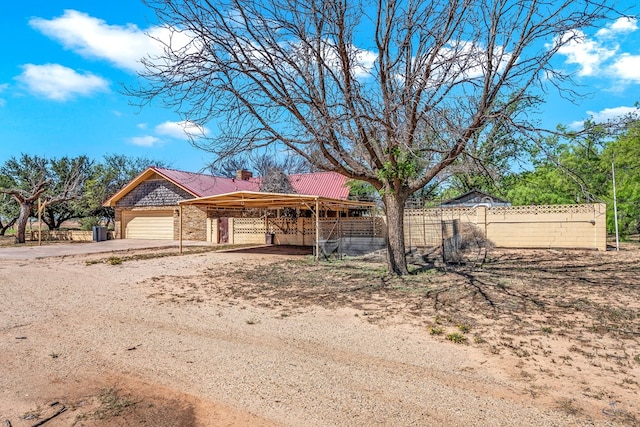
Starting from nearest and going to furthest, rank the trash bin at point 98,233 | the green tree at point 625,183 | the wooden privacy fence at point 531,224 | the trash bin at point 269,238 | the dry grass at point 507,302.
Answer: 1. the dry grass at point 507,302
2. the wooden privacy fence at point 531,224
3. the green tree at point 625,183
4. the trash bin at point 269,238
5. the trash bin at point 98,233

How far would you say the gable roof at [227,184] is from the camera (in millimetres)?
22641

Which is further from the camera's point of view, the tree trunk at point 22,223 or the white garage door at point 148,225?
the white garage door at point 148,225

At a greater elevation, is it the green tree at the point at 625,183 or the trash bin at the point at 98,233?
the green tree at the point at 625,183

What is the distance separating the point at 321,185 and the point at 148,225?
444 inches

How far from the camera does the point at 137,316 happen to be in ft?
18.8

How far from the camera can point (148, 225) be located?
23.8 m

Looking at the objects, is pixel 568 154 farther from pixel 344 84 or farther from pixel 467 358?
pixel 467 358

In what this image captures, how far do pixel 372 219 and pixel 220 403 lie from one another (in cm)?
1540

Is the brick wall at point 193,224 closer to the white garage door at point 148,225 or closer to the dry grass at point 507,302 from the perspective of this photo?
the white garage door at point 148,225

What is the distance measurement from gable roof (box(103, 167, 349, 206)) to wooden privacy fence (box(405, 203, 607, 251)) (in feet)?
21.0

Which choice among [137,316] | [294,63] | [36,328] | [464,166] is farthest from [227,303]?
[464,166]

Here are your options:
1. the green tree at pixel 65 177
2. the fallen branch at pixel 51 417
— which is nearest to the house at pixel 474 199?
the fallen branch at pixel 51 417

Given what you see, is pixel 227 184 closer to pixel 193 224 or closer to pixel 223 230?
pixel 193 224

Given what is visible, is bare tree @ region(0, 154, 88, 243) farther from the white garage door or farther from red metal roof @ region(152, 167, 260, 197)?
red metal roof @ region(152, 167, 260, 197)
